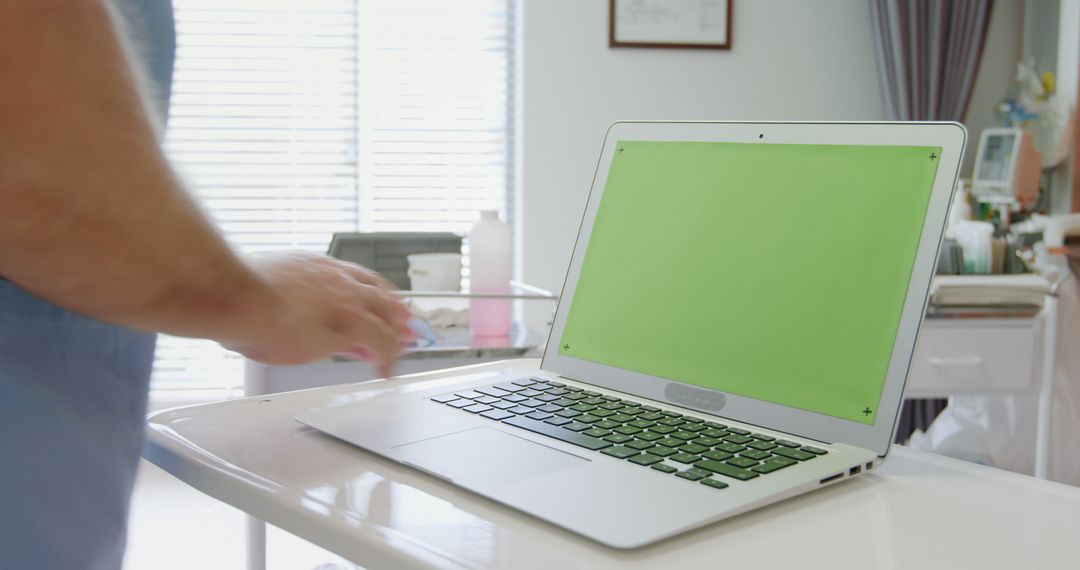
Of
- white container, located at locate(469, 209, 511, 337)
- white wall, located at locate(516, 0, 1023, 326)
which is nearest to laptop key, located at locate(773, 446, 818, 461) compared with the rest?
white container, located at locate(469, 209, 511, 337)

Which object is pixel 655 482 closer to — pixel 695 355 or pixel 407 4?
pixel 695 355

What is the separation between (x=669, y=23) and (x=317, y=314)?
2747 mm

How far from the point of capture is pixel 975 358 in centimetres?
218

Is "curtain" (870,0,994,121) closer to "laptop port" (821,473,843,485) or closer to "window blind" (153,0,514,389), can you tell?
"window blind" (153,0,514,389)

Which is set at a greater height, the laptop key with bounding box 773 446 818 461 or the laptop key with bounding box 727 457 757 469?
the laptop key with bounding box 727 457 757 469

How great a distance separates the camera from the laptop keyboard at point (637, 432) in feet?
1.98

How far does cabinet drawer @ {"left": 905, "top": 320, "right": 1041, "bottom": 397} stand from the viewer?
218 centimetres

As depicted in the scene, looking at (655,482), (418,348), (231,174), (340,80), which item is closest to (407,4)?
(340,80)

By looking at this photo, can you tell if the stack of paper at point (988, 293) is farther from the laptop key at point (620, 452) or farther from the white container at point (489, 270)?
the laptop key at point (620, 452)

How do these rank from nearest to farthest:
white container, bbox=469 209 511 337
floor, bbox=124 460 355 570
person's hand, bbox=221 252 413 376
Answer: person's hand, bbox=221 252 413 376, white container, bbox=469 209 511 337, floor, bbox=124 460 355 570

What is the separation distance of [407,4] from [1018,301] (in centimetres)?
207

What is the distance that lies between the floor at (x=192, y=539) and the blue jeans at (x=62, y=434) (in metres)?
1.69

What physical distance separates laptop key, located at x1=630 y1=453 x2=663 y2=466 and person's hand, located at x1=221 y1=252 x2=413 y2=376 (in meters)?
0.18

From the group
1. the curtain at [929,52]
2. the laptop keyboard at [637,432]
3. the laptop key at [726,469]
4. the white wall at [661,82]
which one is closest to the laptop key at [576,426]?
the laptop keyboard at [637,432]
